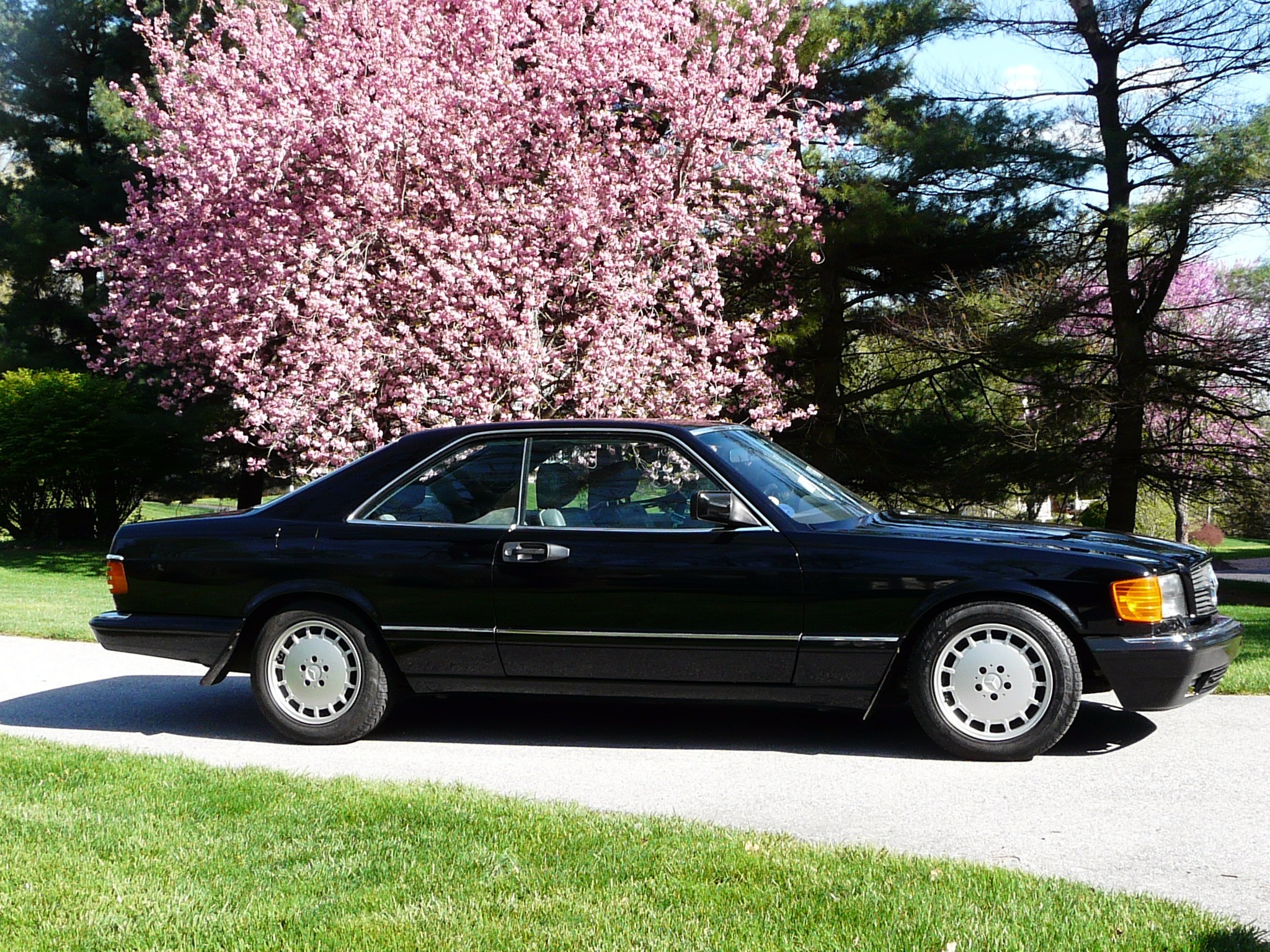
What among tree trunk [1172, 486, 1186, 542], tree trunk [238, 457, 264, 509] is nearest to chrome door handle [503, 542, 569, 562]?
tree trunk [1172, 486, 1186, 542]

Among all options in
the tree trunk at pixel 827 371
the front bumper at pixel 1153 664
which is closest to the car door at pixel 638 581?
the front bumper at pixel 1153 664

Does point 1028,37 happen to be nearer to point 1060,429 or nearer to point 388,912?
point 1060,429

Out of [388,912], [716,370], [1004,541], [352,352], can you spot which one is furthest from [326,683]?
[716,370]

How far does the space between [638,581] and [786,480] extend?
989mm

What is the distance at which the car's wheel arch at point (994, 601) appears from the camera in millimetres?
5684

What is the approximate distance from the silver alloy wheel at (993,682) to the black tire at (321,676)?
2.75m

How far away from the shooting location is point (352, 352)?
14664 mm

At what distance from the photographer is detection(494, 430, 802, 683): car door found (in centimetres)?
590

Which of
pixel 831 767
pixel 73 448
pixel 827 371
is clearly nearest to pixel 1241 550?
pixel 827 371

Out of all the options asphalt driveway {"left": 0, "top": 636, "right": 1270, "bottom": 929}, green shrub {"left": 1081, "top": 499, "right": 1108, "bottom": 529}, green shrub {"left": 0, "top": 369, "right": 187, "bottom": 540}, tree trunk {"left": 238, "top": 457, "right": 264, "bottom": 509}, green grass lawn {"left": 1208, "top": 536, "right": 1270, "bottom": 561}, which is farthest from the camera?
green grass lawn {"left": 1208, "top": 536, "right": 1270, "bottom": 561}

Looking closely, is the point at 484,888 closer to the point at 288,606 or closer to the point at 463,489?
the point at 463,489

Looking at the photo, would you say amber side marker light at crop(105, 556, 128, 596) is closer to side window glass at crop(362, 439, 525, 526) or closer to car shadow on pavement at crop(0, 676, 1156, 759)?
car shadow on pavement at crop(0, 676, 1156, 759)

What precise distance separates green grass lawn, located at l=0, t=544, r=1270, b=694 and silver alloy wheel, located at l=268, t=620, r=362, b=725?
4.81 m

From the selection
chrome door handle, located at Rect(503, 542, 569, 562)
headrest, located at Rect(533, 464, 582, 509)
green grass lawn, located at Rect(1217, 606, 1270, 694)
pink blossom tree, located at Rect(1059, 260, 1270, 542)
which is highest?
pink blossom tree, located at Rect(1059, 260, 1270, 542)
